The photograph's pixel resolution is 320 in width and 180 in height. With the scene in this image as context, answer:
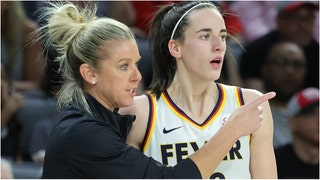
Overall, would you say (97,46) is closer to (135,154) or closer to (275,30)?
(135,154)

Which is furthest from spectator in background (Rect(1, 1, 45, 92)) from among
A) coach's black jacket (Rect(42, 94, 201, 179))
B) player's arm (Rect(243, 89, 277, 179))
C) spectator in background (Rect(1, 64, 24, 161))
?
coach's black jacket (Rect(42, 94, 201, 179))

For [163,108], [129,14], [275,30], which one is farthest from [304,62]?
[163,108]

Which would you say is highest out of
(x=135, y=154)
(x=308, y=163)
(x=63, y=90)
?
(x=63, y=90)

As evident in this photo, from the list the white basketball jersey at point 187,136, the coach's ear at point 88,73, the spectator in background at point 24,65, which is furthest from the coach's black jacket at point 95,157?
the spectator in background at point 24,65

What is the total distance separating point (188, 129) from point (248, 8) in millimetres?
2790

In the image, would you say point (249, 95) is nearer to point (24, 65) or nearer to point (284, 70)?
point (284, 70)

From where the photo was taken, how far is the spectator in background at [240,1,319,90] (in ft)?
16.7

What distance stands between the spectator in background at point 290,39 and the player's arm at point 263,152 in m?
2.28

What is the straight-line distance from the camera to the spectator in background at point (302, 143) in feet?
14.4

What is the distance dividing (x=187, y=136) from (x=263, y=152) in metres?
0.29

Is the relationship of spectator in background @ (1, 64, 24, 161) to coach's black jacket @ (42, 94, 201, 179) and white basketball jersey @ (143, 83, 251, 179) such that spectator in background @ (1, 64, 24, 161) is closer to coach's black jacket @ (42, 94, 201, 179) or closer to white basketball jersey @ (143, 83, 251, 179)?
white basketball jersey @ (143, 83, 251, 179)

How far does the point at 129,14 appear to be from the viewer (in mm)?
5156

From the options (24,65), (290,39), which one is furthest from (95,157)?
(290,39)

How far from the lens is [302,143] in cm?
444
